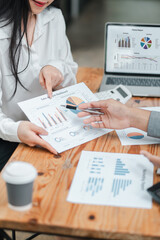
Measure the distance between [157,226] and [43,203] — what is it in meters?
0.31

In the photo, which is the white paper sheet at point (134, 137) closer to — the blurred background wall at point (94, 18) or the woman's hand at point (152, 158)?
the woman's hand at point (152, 158)

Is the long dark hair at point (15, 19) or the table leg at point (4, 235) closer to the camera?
the table leg at point (4, 235)

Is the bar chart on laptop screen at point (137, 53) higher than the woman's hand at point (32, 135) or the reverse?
higher

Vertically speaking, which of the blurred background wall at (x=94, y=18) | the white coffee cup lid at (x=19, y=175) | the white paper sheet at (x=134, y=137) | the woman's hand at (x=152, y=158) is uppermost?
the white coffee cup lid at (x=19, y=175)

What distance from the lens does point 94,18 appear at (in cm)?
682

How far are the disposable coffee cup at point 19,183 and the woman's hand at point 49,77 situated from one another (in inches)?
22.3

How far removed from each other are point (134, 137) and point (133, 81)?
23.7 inches

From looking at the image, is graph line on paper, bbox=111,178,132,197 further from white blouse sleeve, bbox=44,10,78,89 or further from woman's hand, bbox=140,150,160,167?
white blouse sleeve, bbox=44,10,78,89

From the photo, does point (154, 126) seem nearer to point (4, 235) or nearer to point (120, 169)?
point (120, 169)

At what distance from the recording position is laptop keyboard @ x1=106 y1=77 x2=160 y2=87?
1.82m

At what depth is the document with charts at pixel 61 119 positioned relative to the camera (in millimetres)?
1253

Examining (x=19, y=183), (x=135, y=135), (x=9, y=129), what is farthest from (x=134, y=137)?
(x=19, y=183)

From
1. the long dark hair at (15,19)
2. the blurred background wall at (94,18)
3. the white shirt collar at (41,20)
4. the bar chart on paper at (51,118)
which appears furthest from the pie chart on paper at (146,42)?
the blurred background wall at (94,18)

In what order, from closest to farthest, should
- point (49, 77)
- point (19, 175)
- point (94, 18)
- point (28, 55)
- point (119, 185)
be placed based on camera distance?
point (19, 175)
point (119, 185)
point (49, 77)
point (28, 55)
point (94, 18)
